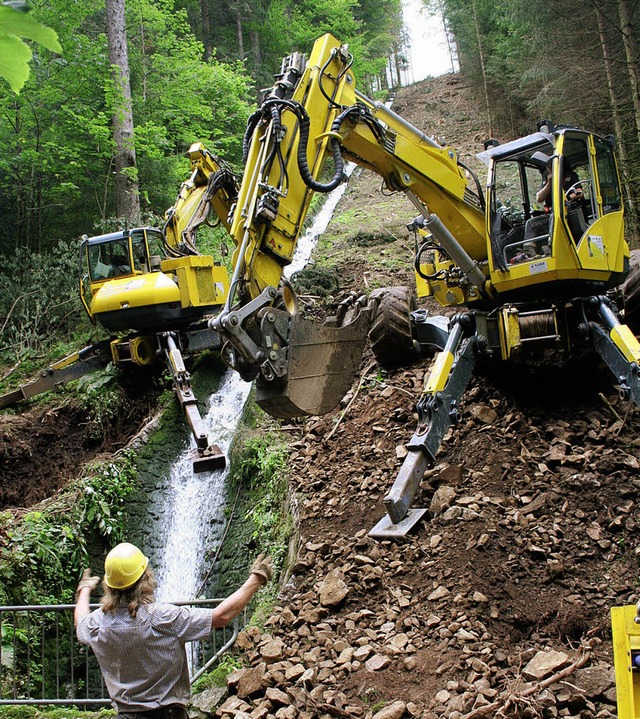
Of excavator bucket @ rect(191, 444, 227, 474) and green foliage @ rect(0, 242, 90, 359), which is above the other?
green foliage @ rect(0, 242, 90, 359)

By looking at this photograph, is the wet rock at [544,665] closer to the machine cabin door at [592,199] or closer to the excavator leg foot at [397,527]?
the excavator leg foot at [397,527]

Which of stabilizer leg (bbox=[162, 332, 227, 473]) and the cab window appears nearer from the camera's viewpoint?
the cab window

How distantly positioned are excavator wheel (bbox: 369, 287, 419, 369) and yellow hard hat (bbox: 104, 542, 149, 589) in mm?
5249

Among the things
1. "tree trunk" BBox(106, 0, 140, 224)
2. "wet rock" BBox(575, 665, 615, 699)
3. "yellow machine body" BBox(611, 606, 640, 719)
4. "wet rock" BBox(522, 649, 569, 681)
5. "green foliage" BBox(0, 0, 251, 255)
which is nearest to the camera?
"yellow machine body" BBox(611, 606, 640, 719)

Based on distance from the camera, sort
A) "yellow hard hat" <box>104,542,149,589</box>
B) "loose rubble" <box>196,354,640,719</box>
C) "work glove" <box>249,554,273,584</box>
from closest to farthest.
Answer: "yellow hard hat" <box>104,542,149,589</box> < "work glove" <box>249,554,273,584</box> < "loose rubble" <box>196,354,640,719</box>

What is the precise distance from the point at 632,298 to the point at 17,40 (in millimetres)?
7493

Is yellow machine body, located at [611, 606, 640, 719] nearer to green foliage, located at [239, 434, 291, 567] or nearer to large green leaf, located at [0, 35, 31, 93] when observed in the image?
large green leaf, located at [0, 35, 31, 93]

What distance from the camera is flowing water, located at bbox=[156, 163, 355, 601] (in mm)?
7844

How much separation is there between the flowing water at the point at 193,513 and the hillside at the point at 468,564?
1597 millimetres

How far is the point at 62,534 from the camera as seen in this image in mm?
7551

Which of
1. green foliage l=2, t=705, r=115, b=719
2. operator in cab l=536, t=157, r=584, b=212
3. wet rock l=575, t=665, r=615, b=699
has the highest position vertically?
operator in cab l=536, t=157, r=584, b=212

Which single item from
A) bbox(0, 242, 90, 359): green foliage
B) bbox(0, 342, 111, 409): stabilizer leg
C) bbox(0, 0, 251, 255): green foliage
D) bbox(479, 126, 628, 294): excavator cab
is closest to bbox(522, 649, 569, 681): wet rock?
bbox(479, 126, 628, 294): excavator cab

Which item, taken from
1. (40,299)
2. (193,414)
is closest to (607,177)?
(193,414)

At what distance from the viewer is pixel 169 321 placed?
10375mm
